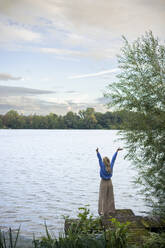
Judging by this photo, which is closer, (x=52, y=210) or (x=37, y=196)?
(x=52, y=210)

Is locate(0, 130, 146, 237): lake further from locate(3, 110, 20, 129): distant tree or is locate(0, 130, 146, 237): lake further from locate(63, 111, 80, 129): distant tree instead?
locate(3, 110, 20, 129): distant tree

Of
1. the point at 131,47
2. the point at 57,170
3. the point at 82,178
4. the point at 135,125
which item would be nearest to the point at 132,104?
the point at 135,125

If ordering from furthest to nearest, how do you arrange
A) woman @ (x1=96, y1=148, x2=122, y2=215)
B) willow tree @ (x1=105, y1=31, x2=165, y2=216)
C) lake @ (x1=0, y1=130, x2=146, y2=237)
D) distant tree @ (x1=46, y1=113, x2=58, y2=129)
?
distant tree @ (x1=46, y1=113, x2=58, y2=129) < lake @ (x1=0, y1=130, x2=146, y2=237) < woman @ (x1=96, y1=148, x2=122, y2=215) < willow tree @ (x1=105, y1=31, x2=165, y2=216)

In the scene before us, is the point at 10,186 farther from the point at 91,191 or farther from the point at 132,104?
the point at 132,104

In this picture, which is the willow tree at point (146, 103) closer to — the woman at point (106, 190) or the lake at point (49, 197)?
the woman at point (106, 190)

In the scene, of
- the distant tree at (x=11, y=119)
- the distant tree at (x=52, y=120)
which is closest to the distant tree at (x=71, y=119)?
the distant tree at (x=52, y=120)

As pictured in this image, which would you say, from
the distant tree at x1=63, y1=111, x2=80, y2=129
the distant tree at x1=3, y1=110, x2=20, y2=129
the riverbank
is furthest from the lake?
the distant tree at x1=3, y1=110, x2=20, y2=129

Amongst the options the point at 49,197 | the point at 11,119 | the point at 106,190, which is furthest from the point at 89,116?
the point at 106,190

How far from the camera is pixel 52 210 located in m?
15.5

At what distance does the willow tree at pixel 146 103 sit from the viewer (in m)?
10.9

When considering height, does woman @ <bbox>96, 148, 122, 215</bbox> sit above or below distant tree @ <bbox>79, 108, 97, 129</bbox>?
below

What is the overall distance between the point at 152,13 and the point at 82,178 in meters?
15.4

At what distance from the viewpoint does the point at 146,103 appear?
11.3m

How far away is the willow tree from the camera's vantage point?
10875 mm
